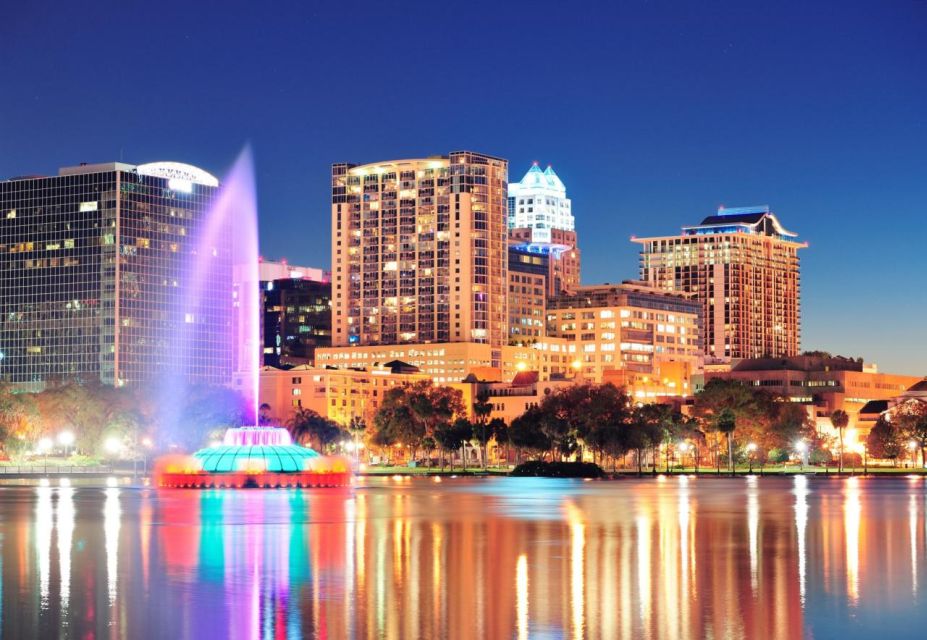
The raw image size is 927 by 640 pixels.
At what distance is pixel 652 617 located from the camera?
44.0m

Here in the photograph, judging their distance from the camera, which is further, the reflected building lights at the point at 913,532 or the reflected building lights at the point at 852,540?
the reflected building lights at the point at 913,532

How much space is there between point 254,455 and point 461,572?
94.1 metres

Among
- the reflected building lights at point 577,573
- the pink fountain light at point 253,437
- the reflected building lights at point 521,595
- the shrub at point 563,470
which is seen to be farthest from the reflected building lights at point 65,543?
the shrub at point 563,470

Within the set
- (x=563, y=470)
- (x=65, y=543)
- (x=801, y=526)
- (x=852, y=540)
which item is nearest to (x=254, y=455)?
(x=563, y=470)

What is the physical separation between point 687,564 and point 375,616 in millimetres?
18571

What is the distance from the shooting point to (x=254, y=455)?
147250 mm

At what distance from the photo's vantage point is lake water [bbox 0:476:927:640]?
1689 inches

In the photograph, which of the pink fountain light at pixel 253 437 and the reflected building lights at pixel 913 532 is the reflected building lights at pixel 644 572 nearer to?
the reflected building lights at pixel 913 532

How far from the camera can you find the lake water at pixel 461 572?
42.9 m

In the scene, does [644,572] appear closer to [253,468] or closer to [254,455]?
[253,468]

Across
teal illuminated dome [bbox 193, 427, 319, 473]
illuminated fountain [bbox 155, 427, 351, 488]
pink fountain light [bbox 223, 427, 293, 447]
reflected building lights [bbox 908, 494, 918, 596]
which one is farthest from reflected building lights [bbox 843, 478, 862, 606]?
pink fountain light [bbox 223, 427, 293, 447]

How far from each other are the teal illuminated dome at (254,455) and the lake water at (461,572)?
44.8 meters

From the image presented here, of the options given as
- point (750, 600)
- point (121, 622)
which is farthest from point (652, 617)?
point (121, 622)

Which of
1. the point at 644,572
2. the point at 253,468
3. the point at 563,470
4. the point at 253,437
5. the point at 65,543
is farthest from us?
the point at 563,470
